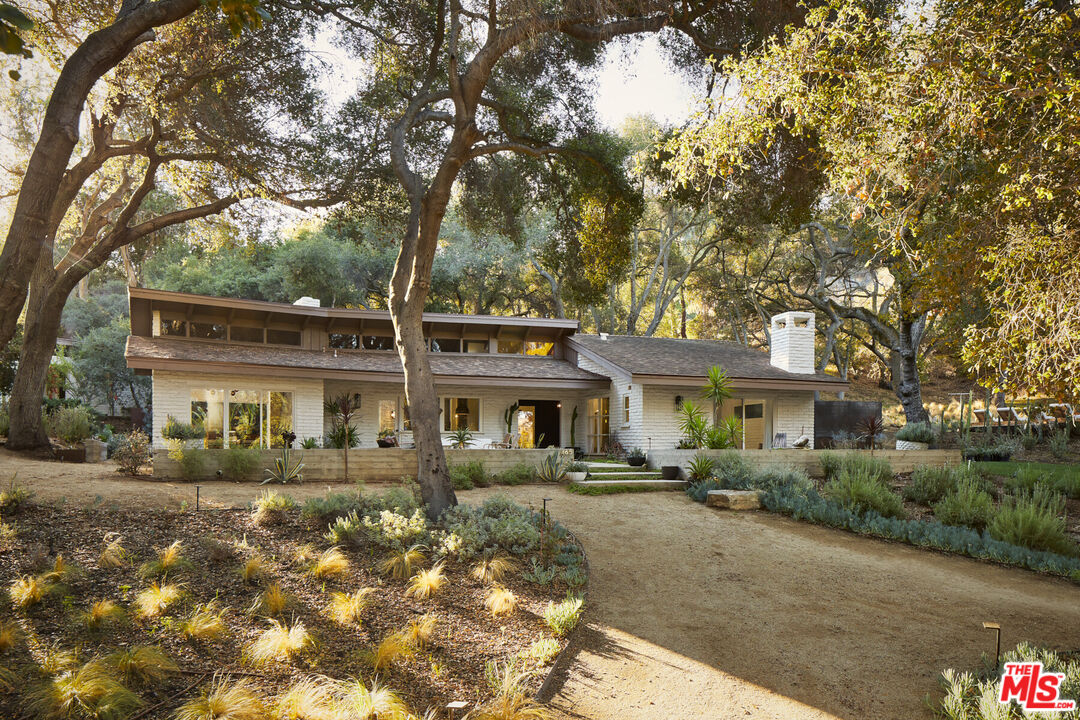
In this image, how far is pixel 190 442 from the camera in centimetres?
1420

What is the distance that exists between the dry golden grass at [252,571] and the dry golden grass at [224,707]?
194 centimetres

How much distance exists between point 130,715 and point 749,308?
33716mm

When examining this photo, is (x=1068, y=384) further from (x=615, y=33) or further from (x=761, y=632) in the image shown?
(x=615, y=33)

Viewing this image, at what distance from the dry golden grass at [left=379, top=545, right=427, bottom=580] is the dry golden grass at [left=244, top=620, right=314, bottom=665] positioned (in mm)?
1535

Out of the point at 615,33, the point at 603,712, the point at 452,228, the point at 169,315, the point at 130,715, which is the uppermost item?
the point at 452,228

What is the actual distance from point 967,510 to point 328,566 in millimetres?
10064

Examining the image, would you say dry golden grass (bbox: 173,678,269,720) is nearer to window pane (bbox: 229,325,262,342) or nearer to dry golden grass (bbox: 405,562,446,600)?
dry golden grass (bbox: 405,562,446,600)

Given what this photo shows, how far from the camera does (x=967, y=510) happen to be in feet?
33.9

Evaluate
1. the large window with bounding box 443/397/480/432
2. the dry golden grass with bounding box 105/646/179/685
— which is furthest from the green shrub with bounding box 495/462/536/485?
the dry golden grass with bounding box 105/646/179/685

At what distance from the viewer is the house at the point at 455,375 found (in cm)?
1633

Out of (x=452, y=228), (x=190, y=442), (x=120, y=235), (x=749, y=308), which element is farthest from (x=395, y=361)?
(x=749, y=308)

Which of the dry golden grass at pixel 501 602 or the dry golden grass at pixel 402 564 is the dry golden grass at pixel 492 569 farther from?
the dry golden grass at pixel 402 564

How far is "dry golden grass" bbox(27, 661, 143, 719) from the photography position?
3.61 meters
